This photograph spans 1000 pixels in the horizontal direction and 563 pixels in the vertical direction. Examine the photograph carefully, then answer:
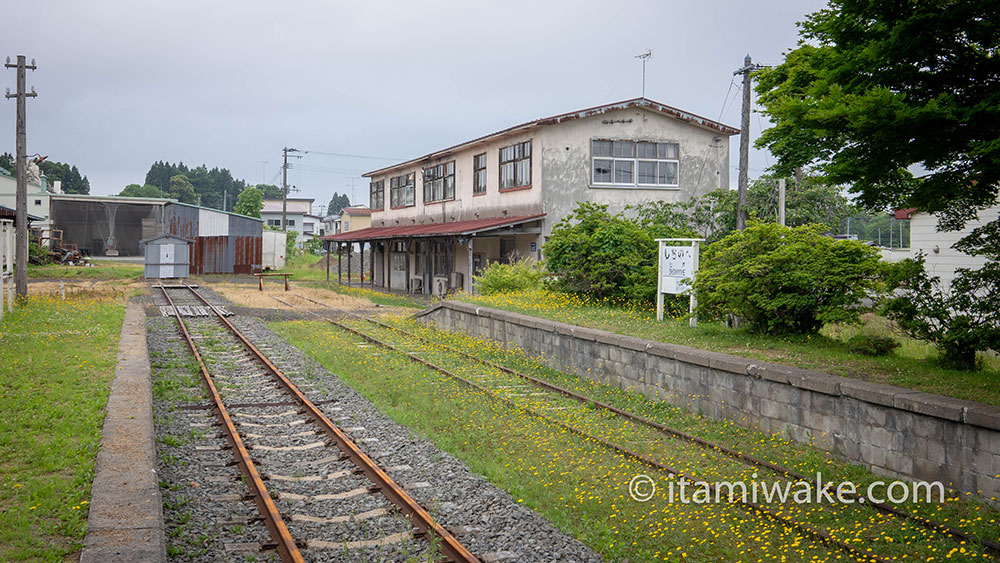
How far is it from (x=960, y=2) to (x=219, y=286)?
35.0 meters

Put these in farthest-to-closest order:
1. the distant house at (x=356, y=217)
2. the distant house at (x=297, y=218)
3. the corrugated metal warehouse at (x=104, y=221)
A: 1. the distant house at (x=297, y=218)
2. the distant house at (x=356, y=217)
3. the corrugated metal warehouse at (x=104, y=221)

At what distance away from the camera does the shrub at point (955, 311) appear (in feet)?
27.6

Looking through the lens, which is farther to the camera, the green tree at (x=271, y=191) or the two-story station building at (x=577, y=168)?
the green tree at (x=271, y=191)

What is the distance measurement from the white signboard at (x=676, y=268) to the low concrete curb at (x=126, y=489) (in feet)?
28.1

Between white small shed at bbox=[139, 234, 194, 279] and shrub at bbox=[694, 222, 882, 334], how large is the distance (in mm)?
33482

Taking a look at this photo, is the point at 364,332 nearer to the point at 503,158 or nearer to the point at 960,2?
the point at 503,158

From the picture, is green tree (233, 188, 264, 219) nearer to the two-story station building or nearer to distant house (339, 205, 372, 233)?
distant house (339, 205, 372, 233)

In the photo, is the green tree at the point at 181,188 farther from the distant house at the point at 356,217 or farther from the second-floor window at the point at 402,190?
the second-floor window at the point at 402,190

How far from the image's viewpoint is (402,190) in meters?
39.1

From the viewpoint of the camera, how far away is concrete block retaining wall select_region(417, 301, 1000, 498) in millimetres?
6492

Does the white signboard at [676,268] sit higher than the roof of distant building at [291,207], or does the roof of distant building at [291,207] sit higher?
the roof of distant building at [291,207]

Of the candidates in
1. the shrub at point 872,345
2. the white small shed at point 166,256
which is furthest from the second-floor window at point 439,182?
the shrub at point 872,345

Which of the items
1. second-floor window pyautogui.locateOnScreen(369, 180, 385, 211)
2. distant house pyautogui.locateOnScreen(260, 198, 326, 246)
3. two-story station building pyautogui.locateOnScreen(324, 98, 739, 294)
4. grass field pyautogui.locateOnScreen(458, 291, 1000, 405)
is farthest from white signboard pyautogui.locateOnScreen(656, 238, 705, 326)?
distant house pyautogui.locateOnScreen(260, 198, 326, 246)

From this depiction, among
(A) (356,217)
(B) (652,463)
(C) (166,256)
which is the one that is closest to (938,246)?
(B) (652,463)
